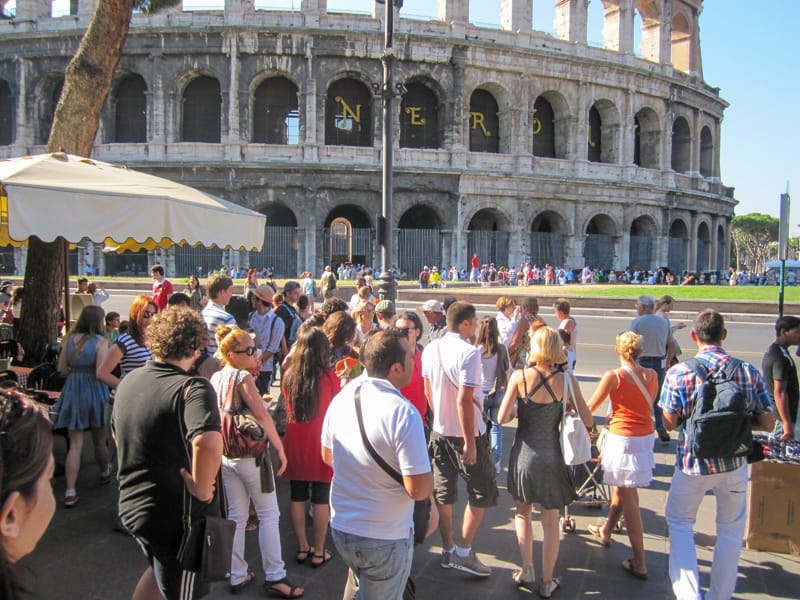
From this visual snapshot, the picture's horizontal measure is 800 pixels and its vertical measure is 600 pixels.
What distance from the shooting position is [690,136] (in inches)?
1465

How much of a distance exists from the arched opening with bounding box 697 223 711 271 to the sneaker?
40.6 metres

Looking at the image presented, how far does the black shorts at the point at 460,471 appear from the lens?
12.6 feet

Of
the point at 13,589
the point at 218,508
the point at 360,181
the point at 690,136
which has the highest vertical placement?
the point at 690,136

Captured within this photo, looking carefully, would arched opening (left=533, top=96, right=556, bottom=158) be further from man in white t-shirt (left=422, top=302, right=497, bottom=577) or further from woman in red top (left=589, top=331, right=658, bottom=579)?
man in white t-shirt (left=422, top=302, right=497, bottom=577)

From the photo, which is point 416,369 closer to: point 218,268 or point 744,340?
point 744,340

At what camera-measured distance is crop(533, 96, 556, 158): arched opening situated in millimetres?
32562

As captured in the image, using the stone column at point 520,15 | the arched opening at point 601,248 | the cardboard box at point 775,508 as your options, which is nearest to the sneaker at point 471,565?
the cardboard box at point 775,508

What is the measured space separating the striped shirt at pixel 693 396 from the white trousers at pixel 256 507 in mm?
2527

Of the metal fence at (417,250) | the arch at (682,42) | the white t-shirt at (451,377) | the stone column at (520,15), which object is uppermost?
the arch at (682,42)

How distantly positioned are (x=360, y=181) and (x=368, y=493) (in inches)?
1064

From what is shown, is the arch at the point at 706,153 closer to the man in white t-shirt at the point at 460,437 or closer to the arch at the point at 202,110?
the arch at the point at 202,110

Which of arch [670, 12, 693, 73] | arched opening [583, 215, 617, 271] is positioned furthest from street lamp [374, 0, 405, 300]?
arch [670, 12, 693, 73]

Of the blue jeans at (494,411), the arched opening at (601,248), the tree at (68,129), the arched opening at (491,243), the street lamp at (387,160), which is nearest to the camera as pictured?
the blue jeans at (494,411)

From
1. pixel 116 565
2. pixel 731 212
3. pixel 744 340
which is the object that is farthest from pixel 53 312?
pixel 731 212
